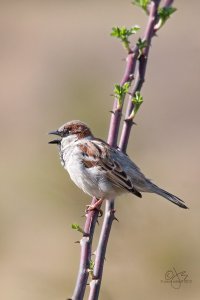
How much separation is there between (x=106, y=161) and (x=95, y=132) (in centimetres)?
523

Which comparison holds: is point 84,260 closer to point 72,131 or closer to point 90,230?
point 90,230

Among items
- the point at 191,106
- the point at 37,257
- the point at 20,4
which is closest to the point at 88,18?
the point at 20,4

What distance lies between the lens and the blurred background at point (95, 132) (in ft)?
24.2

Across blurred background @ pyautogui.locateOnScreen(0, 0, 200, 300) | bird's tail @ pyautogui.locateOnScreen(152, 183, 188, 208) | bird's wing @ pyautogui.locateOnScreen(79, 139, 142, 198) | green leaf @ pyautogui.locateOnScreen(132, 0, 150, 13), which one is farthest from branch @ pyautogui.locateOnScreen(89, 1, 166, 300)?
bird's wing @ pyautogui.locateOnScreen(79, 139, 142, 198)

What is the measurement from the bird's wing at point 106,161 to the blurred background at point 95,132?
84 cm

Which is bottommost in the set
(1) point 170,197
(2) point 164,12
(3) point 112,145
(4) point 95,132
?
(3) point 112,145

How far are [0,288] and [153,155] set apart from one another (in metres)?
4.17

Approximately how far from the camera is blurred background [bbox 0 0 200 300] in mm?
7391

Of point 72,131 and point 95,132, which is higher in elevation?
point 95,132

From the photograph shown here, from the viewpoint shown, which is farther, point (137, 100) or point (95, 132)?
point (95, 132)

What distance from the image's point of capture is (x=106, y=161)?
4.36 m

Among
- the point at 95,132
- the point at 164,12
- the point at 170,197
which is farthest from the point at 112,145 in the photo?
the point at 95,132

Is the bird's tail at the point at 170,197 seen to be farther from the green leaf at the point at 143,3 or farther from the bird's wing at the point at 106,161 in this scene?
the green leaf at the point at 143,3

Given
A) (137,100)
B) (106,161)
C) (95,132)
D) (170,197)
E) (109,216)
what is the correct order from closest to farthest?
(109,216) < (137,100) < (170,197) < (106,161) < (95,132)
